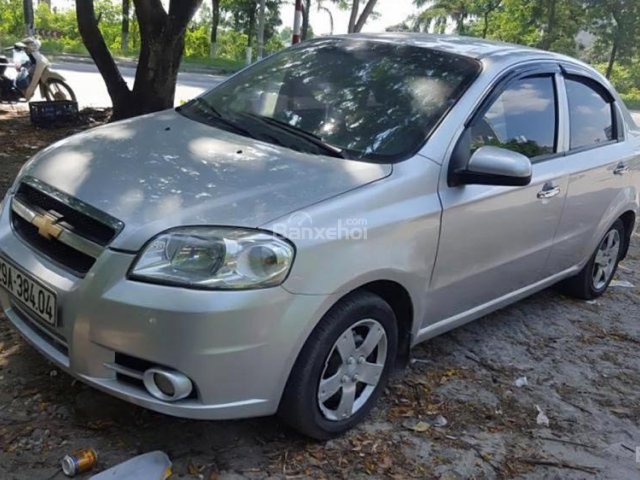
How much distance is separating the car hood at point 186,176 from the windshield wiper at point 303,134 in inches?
3.8

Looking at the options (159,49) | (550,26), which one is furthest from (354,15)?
(550,26)

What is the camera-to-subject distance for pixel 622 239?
4.85 meters

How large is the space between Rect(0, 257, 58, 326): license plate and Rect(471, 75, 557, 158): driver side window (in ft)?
6.43

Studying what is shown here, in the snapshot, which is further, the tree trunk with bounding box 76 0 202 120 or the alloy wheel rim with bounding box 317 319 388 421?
the tree trunk with bounding box 76 0 202 120

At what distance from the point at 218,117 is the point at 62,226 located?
1167 mm

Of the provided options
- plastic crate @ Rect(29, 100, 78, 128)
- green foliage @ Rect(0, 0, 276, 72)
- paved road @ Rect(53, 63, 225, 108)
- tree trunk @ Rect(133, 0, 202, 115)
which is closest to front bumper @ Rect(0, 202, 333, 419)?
tree trunk @ Rect(133, 0, 202, 115)

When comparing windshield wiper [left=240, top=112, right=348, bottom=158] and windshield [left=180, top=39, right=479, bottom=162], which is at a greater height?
windshield [left=180, top=39, right=479, bottom=162]

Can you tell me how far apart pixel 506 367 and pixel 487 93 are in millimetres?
1505

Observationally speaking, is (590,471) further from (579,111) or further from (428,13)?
(428,13)

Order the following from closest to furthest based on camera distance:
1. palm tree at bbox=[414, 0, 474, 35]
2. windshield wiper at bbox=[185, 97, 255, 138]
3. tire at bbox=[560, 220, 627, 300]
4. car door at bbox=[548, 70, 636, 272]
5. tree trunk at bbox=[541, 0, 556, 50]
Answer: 1. windshield wiper at bbox=[185, 97, 255, 138]
2. car door at bbox=[548, 70, 636, 272]
3. tire at bbox=[560, 220, 627, 300]
4. tree trunk at bbox=[541, 0, 556, 50]
5. palm tree at bbox=[414, 0, 474, 35]

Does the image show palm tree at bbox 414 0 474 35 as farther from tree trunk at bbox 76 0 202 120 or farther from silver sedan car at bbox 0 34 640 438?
silver sedan car at bbox 0 34 640 438

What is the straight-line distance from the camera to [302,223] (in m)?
2.40

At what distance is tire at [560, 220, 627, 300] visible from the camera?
15.1 feet

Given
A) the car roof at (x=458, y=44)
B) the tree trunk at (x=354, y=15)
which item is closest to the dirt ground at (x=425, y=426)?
the car roof at (x=458, y=44)
